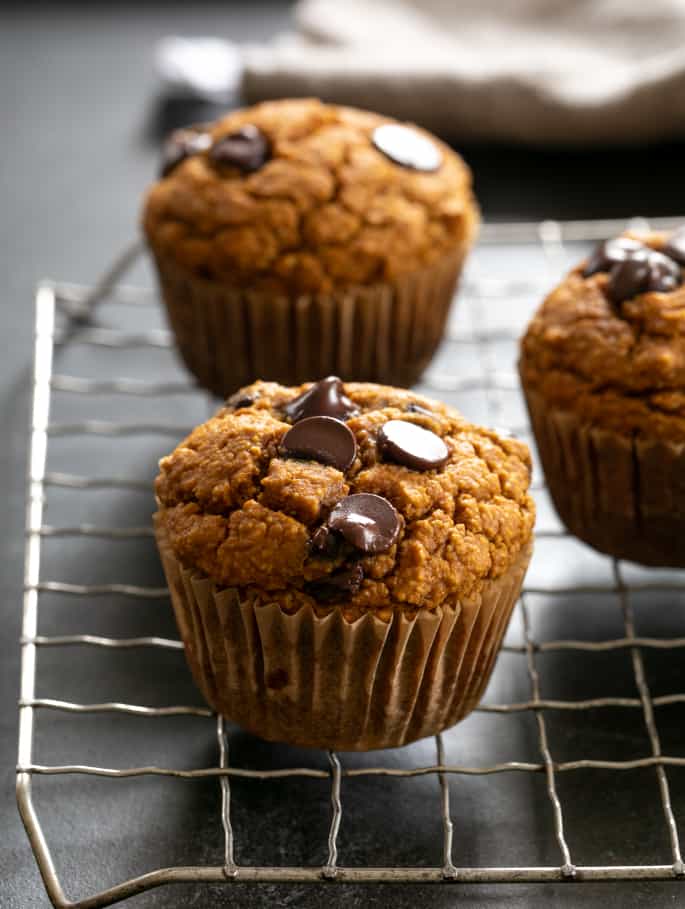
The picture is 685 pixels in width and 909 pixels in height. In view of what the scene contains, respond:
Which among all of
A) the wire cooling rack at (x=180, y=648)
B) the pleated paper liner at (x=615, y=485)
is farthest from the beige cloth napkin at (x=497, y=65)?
the pleated paper liner at (x=615, y=485)

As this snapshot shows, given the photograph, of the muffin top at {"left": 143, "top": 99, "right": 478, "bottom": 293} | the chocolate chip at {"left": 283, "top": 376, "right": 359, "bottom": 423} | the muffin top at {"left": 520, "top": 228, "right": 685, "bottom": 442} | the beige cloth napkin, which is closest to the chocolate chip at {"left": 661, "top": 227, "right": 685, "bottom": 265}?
the muffin top at {"left": 520, "top": 228, "right": 685, "bottom": 442}

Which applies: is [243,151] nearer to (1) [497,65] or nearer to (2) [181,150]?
(2) [181,150]

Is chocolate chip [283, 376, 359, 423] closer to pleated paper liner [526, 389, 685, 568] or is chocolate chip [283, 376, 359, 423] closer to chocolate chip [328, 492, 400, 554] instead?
A: chocolate chip [328, 492, 400, 554]

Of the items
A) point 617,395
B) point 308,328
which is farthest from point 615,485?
point 308,328

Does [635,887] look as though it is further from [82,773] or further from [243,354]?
[243,354]

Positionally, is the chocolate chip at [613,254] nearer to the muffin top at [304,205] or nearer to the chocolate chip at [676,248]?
the chocolate chip at [676,248]

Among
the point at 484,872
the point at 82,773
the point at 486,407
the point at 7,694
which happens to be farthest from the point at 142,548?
the point at 484,872
